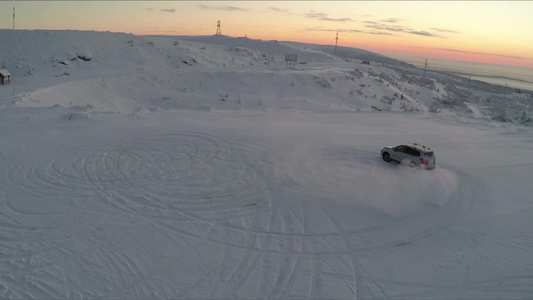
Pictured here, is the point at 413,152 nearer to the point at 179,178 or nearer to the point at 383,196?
the point at 383,196

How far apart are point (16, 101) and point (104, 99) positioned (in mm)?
→ 7965

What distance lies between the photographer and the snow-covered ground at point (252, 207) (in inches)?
423

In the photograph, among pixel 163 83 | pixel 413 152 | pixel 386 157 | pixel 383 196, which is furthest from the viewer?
pixel 163 83

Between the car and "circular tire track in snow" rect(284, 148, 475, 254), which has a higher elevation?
the car

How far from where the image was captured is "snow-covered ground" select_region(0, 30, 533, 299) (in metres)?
10.7

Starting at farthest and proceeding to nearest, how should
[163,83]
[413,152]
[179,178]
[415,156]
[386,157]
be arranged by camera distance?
[163,83] < [386,157] < [413,152] < [415,156] < [179,178]

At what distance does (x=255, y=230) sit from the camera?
43.5 feet

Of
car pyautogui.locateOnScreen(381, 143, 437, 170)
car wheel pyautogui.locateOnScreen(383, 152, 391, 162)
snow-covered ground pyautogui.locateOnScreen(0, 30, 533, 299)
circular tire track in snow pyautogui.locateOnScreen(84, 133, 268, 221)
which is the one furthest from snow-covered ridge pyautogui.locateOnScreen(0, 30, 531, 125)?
car pyautogui.locateOnScreen(381, 143, 437, 170)

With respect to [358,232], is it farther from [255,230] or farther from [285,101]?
[285,101]

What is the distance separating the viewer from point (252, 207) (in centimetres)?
1484

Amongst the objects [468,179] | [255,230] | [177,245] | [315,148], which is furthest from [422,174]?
[177,245]

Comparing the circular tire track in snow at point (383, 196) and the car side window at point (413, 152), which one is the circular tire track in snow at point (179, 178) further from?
the car side window at point (413, 152)

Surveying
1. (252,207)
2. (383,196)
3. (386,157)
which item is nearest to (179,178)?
(252,207)

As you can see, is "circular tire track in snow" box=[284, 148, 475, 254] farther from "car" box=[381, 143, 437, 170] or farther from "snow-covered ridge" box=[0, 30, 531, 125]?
"snow-covered ridge" box=[0, 30, 531, 125]
